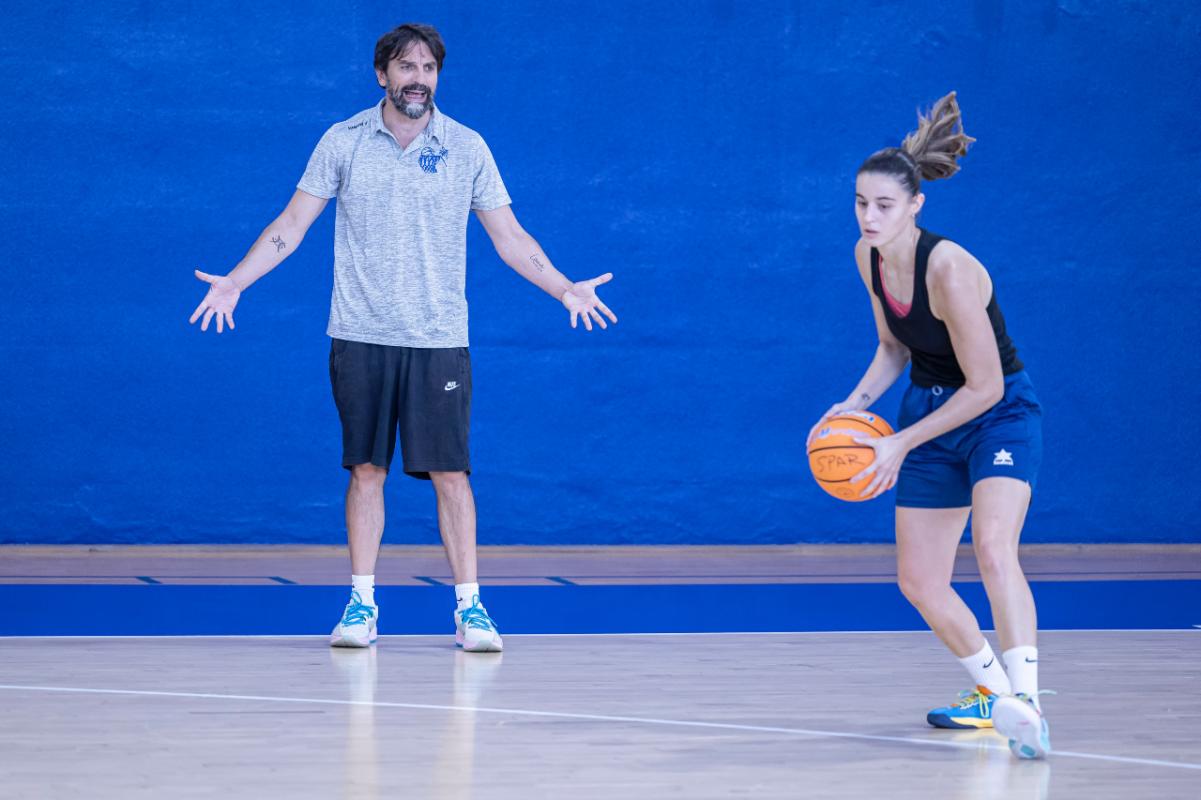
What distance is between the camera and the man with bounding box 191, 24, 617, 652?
5.24 meters

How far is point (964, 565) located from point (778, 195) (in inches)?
73.9

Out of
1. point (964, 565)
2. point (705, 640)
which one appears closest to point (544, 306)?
point (964, 565)

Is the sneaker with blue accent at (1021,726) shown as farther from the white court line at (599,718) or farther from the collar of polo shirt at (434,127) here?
the collar of polo shirt at (434,127)

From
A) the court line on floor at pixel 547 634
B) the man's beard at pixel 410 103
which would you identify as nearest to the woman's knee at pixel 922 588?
the court line on floor at pixel 547 634

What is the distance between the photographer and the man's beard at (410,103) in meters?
5.20

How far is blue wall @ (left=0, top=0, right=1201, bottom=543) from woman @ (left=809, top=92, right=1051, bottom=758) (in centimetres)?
383

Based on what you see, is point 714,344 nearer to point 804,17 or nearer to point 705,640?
point 804,17

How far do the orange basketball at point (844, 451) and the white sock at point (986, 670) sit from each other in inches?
18.9

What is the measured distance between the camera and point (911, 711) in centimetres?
429

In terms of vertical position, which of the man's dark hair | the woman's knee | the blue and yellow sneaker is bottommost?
the blue and yellow sneaker

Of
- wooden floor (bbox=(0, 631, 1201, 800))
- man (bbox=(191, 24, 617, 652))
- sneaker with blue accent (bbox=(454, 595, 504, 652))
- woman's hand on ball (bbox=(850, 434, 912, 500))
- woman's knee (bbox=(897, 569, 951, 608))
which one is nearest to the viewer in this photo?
wooden floor (bbox=(0, 631, 1201, 800))

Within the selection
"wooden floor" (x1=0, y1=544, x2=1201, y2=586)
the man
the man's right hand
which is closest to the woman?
the man

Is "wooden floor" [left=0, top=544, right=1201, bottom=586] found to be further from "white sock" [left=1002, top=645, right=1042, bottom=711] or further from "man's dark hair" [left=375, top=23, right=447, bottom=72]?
"white sock" [left=1002, top=645, right=1042, bottom=711]

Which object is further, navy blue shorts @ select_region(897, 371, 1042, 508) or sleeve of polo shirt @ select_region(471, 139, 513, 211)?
sleeve of polo shirt @ select_region(471, 139, 513, 211)
